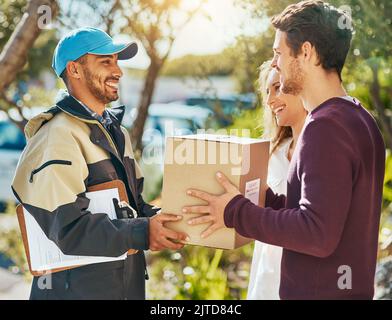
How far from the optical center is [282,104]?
280 centimetres

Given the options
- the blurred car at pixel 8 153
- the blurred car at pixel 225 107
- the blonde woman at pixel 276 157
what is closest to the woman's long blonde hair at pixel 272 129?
the blonde woman at pixel 276 157

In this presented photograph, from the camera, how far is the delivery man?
231 centimetres

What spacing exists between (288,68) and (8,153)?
7.87 metres

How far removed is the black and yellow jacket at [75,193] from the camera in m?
2.30

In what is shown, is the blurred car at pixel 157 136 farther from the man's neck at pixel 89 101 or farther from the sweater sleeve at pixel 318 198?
the sweater sleeve at pixel 318 198

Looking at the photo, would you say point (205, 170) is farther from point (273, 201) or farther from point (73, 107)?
point (73, 107)

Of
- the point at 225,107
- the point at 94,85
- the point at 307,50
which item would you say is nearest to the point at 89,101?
the point at 94,85

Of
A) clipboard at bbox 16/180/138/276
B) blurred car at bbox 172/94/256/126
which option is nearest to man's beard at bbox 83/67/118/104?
clipboard at bbox 16/180/138/276

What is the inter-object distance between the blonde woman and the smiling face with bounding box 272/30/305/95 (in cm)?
51

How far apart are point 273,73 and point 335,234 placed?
106 cm

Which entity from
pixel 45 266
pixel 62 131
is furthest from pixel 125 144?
pixel 45 266
